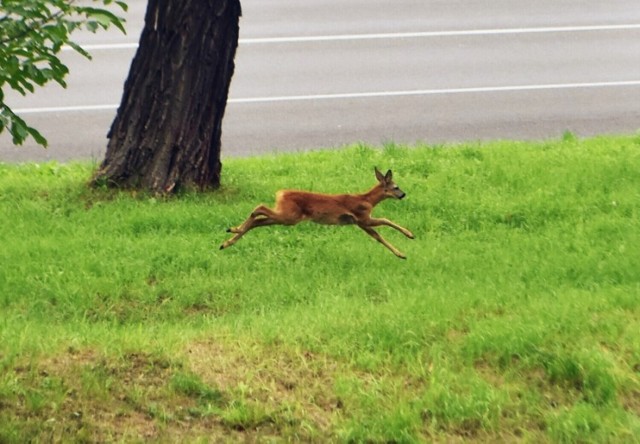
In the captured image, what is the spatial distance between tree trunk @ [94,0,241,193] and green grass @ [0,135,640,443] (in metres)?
0.22

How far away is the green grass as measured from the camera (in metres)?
5.38

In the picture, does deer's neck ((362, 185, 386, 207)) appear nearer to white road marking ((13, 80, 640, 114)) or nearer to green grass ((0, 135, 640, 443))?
green grass ((0, 135, 640, 443))

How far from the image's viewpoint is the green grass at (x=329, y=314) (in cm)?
538

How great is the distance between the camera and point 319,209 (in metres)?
5.95

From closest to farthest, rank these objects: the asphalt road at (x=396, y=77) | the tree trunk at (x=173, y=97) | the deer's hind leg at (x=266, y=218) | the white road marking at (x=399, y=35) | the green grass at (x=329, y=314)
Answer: the green grass at (x=329, y=314)
the deer's hind leg at (x=266, y=218)
the tree trunk at (x=173, y=97)
the asphalt road at (x=396, y=77)
the white road marking at (x=399, y=35)

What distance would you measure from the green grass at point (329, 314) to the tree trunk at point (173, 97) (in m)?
0.22

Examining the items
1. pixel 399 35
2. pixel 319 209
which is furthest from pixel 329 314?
pixel 399 35

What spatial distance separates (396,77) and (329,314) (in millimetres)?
7566

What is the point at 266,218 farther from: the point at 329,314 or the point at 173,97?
the point at 173,97

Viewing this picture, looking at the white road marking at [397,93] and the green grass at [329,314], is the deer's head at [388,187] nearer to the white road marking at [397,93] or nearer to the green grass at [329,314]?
the green grass at [329,314]

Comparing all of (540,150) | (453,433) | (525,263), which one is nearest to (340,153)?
(540,150)

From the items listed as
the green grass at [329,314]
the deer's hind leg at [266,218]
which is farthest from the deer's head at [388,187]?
the green grass at [329,314]

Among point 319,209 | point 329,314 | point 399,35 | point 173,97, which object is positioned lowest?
point 329,314

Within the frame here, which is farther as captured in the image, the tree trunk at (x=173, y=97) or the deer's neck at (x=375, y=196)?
the tree trunk at (x=173, y=97)
